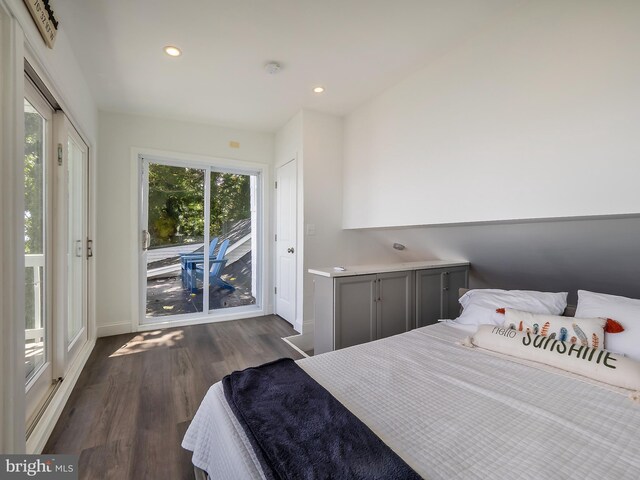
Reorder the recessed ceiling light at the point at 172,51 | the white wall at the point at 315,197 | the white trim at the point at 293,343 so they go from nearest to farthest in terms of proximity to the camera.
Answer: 1. the recessed ceiling light at the point at 172,51
2. the white trim at the point at 293,343
3. the white wall at the point at 315,197

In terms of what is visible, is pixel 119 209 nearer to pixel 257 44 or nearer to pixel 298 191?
pixel 298 191

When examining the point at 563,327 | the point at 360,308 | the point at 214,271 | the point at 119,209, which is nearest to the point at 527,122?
the point at 563,327

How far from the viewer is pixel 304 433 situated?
0.92m

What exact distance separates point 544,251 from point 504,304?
2.41ft

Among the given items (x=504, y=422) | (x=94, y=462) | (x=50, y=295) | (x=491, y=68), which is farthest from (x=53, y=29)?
(x=504, y=422)

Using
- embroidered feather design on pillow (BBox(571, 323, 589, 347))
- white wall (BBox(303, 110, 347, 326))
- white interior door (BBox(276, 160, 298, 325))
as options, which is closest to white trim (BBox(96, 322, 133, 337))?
white interior door (BBox(276, 160, 298, 325))

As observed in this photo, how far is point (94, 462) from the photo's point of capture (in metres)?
1.47

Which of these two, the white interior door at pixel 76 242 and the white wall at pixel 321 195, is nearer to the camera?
the white interior door at pixel 76 242

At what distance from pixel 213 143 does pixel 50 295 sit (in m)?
2.47

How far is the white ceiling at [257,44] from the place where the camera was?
6.04ft

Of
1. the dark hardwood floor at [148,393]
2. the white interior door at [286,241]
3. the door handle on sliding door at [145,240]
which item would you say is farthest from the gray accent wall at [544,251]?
the door handle on sliding door at [145,240]

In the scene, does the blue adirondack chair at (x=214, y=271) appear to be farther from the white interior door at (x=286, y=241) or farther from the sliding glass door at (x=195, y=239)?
the white interior door at (x=286, y=241)

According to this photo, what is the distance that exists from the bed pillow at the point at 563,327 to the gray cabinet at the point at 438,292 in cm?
114

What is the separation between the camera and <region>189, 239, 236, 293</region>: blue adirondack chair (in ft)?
12.6
